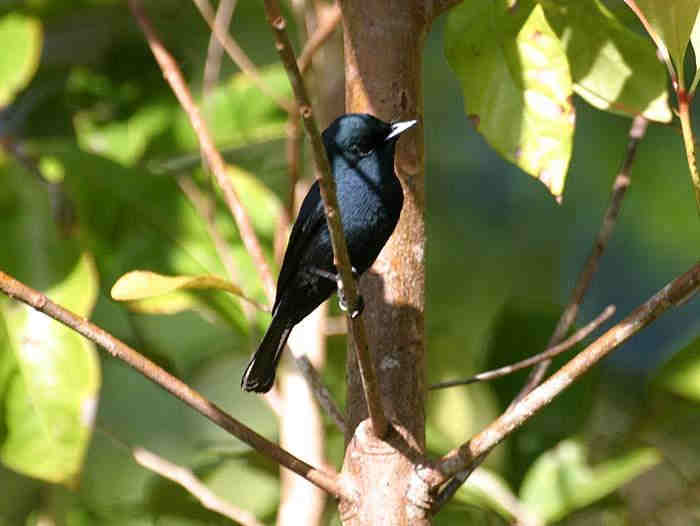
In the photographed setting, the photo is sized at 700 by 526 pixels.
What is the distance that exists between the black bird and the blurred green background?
0.33 m

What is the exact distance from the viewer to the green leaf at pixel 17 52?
2.59 meters

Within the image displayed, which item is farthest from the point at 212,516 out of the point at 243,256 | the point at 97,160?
the point at 97,160

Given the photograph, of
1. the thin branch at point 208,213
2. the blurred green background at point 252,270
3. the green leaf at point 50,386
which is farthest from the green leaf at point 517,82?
the green leaf at point 50,386

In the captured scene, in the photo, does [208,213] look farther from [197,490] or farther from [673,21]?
[673,21]

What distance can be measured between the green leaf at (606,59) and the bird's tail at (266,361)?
69 cm

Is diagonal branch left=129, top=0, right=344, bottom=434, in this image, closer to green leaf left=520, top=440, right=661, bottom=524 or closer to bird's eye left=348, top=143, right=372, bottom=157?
bird's eye left=348, top=143, right=372, bottom=157

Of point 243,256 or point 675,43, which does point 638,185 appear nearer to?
point 243,256

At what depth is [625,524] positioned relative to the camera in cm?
260

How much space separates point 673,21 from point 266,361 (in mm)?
976

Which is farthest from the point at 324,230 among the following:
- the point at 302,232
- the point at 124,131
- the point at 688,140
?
the point at 124,131

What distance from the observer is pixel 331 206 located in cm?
134

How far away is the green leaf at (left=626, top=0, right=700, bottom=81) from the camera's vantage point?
5.00 ft

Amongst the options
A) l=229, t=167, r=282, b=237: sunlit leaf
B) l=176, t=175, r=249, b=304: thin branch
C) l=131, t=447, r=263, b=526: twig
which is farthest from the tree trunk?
l=229, t=167, r=282, b=237: sunlit leaf

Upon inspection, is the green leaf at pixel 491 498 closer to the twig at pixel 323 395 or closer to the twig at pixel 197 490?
the twig at pixel 197 490
